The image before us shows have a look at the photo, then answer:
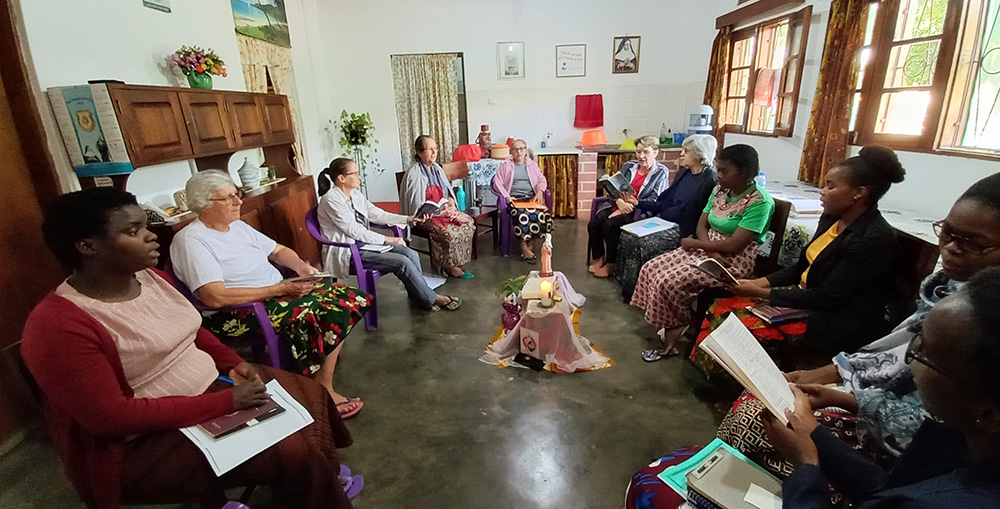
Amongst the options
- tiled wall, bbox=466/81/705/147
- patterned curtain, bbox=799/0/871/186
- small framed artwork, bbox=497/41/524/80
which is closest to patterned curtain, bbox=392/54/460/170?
tiled wall, bbox=466/81/705/147

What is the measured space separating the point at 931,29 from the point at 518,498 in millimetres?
3663

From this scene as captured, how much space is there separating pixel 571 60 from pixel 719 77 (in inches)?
70.2

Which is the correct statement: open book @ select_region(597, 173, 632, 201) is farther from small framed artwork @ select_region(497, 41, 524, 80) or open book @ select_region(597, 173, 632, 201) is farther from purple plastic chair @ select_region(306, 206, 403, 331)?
small framed artwork @ select_region(497, 41, 524, 80)

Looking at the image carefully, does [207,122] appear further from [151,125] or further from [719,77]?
[719,77]

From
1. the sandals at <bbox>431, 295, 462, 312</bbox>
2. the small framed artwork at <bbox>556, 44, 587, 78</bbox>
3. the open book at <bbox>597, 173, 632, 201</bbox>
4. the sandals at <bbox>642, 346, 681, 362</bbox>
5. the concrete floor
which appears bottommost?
the concrete floor

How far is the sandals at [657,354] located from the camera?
2498 mm

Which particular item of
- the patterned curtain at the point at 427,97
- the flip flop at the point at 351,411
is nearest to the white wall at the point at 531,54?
the patterned curtain at the point at 427,97

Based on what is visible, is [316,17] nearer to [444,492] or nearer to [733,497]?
[444,492]

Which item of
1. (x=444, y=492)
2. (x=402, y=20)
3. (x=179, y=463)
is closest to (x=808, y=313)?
(x=444, y=492)

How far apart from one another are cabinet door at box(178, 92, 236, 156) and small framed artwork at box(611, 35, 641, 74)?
14.9ft

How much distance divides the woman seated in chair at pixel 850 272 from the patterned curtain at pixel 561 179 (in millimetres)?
3700

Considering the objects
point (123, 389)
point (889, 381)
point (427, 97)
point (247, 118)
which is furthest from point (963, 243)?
point (427, 97)

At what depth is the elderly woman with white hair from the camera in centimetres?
294

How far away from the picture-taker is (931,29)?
8.96 ft
